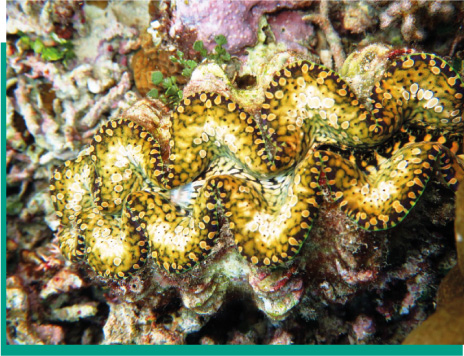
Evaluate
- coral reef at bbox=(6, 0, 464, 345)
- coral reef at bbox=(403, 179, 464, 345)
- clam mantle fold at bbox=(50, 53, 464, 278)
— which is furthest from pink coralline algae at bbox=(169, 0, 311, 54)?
coral reef at bbox=(403, 179, 464, 345)

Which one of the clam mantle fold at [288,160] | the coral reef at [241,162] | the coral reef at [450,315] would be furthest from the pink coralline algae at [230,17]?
the coral reef at [450,315]

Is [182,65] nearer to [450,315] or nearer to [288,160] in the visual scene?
[288,160]

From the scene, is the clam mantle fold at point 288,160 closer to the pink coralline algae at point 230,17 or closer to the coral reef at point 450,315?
the coral reef at point 450,315

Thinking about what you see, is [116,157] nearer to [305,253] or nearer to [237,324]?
[305,253]

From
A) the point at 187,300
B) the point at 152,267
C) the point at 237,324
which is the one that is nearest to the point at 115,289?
the point at 152,267

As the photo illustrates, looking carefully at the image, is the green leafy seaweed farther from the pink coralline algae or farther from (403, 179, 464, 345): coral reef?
(403, 179, 464, 345): coral reef
